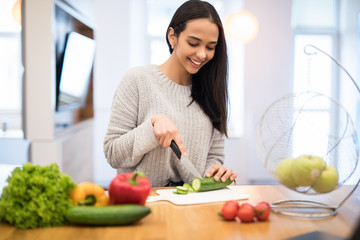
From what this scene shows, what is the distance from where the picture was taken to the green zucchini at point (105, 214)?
3.63 ft

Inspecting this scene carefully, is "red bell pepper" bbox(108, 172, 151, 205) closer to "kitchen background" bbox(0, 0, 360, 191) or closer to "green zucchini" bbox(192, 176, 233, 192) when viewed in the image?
"green zucchini" bbox(192, 176, 233, 192)

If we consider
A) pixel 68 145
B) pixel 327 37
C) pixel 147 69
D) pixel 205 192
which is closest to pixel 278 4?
pixel 327 37

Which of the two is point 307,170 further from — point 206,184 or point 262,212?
point 206,184

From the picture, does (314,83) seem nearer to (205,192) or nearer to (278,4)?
(278,4)

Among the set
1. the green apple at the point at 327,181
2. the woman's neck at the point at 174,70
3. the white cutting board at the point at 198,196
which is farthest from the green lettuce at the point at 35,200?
the woman's neck at the point at 174,70

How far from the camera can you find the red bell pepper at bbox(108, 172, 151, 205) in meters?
1.14

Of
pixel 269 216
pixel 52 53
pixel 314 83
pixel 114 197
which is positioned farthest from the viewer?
pixel 314 83

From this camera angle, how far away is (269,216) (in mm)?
1273

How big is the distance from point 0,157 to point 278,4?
4.07 metres

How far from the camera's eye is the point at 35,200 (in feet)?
3.56

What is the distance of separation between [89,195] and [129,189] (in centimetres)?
14

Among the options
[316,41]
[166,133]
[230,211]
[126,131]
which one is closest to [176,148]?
[166,133]

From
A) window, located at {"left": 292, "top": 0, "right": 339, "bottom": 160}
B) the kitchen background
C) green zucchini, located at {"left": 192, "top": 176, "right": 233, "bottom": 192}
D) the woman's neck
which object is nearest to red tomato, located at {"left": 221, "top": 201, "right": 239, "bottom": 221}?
green zucchini, located at {"left": 192, "top": 176, "right": 233, "bottom": 192}

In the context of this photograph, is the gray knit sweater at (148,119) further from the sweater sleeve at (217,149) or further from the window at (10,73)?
the window at (10,73)
